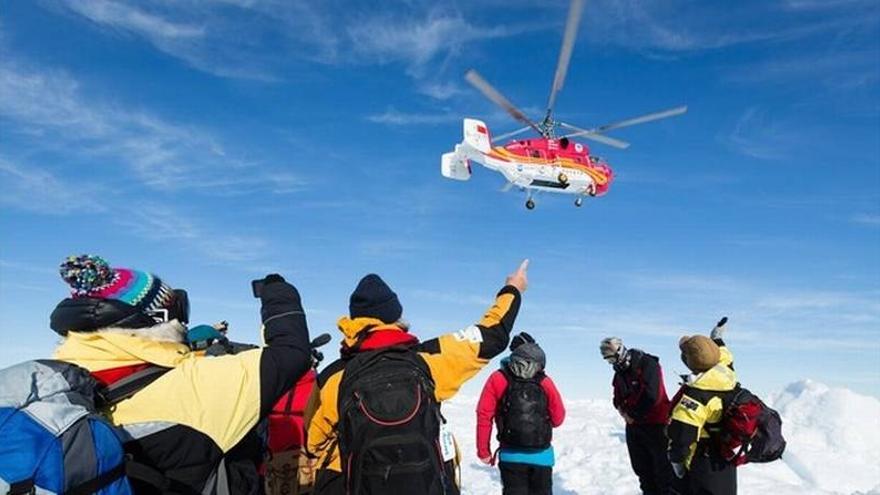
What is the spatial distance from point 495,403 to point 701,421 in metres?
2.23

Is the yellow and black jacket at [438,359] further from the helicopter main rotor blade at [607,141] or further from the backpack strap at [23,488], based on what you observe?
the helicopter main rotor blade at [607,141]

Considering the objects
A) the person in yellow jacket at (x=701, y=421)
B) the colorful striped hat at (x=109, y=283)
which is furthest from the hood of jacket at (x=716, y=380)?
the colorful striped hat at (x=109, y=283)

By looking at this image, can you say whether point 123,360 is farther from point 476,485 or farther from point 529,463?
point 476,485

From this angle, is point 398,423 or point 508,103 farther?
point 508,103

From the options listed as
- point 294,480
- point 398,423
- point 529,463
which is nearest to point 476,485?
point 529,463

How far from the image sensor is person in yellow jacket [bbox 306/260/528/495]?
11.8 ft

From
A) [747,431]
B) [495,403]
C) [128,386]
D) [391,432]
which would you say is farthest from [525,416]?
[128,386]

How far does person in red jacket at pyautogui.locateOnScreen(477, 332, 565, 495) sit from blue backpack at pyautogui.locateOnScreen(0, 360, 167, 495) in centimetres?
506

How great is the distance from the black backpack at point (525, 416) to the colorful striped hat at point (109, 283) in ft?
15.7

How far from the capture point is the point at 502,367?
7.19m

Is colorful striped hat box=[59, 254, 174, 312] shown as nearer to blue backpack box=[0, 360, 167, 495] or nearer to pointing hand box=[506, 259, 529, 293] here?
blue backpack box=[0, 360, 167, 495]

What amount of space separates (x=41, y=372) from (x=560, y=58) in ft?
66.4

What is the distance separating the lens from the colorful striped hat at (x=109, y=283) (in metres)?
2.56

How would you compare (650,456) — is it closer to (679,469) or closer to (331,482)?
(679,469)
